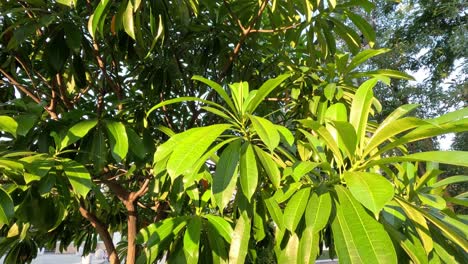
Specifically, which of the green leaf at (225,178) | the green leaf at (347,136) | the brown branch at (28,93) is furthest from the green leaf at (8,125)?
the green leaf at (347,136)

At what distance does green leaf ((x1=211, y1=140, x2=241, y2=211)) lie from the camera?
2.76ft

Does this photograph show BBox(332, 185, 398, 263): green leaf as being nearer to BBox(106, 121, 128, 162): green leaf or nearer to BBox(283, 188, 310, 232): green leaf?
BBox(283, 188, 310, 232): green leaf

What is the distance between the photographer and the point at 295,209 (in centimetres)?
82

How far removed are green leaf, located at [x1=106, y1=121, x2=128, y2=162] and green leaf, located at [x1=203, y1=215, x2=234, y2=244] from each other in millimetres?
Answer: 312

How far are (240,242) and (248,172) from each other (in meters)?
0.19

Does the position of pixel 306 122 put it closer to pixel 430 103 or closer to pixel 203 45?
pixel 203 45

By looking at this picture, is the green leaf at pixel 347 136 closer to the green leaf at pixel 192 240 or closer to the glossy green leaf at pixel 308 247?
the glossy green leaf at pixel 308 247

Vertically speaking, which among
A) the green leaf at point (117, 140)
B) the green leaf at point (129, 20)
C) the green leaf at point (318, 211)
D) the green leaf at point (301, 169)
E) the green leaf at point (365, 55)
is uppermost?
the green leaf at point (129, 20)

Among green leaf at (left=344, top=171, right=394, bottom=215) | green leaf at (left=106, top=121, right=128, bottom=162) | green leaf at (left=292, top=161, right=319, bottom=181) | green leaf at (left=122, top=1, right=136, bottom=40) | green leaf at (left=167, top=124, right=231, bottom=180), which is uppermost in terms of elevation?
green leaf at (left=122, top=1, right=136, bottom=40)

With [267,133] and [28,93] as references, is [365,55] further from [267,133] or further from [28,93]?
[28,93]

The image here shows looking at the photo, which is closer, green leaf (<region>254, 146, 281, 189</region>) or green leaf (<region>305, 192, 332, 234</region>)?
green leaf (<region>305, 192, 332, 234</region>)

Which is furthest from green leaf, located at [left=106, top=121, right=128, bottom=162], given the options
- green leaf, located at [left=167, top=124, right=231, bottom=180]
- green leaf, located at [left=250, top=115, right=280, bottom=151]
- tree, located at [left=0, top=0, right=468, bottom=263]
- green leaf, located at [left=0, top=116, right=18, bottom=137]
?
green leaf, located at [left=250, top=115, right=280, bottom=151]

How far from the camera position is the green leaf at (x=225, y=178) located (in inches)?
33.1

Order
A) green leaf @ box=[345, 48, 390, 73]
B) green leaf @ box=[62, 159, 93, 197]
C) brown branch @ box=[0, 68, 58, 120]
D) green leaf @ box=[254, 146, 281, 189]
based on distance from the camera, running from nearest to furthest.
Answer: green leaf @ box=[254, 146, 281, 189] < green leaf @ box=[62, 159, 93, 197] < green leaf @ box=[345, 48, 390, 73] < brown branch @ box=[0, 68, 58, 120]
